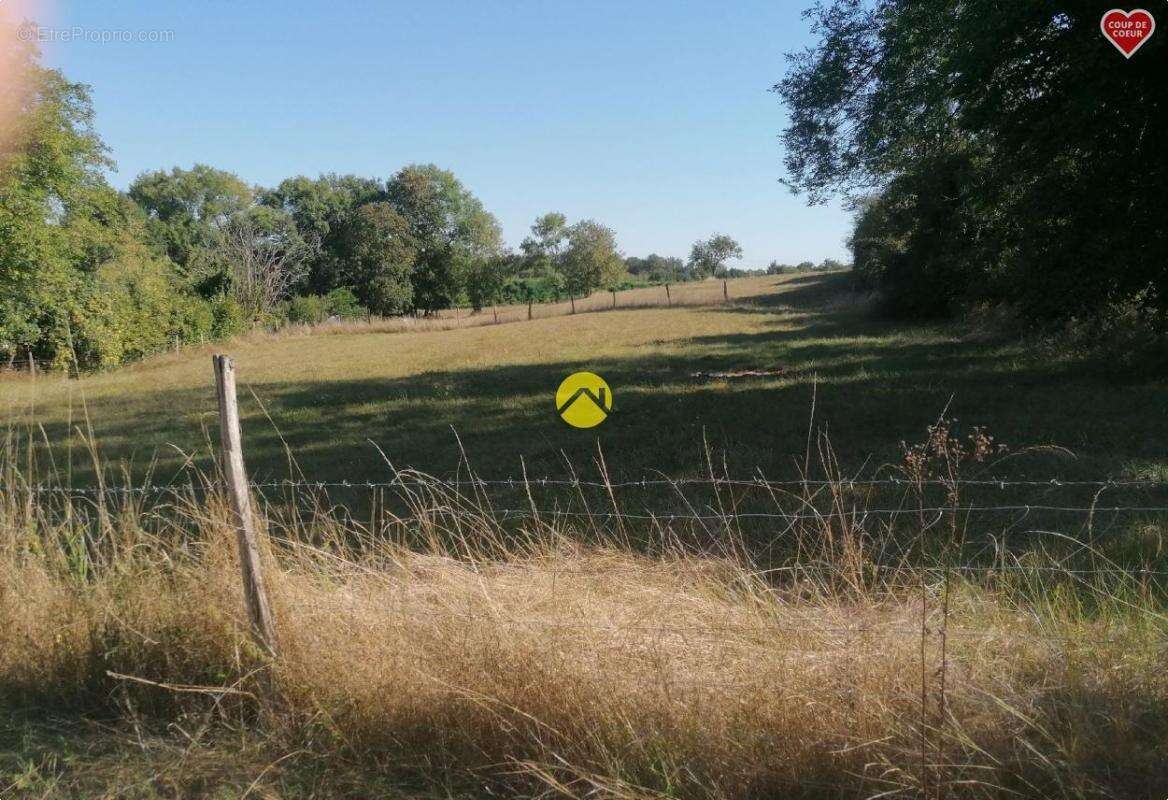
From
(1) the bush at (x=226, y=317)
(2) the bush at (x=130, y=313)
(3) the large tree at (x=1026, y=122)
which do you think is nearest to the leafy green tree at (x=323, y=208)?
(1) the bush at (x=226, y=317)

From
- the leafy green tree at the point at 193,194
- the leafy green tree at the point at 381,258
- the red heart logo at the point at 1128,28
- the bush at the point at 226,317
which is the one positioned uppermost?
the leafy green tree at the point at 193,194

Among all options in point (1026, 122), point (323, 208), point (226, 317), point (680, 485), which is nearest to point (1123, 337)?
point (1026, 122)

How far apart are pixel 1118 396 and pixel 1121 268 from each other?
69.3 inches

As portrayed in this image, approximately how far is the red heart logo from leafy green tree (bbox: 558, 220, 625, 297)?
176 ft

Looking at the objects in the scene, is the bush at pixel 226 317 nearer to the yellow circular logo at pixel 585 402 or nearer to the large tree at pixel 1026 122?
the large tree at pixel 1026 122

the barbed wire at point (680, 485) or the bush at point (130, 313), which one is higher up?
the bush at point (130, 313)

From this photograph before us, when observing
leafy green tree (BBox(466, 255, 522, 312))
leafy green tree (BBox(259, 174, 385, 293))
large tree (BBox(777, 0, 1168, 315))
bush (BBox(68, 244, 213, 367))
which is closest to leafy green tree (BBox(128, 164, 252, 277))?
leafy green tree (BBox(259, 174, 385, 293))

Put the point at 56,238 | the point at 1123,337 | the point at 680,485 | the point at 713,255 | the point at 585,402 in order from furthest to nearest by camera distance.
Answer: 1. the point at 713,255
2. the point at 56,238
3. the point at 1123,337
4. the point at 680,485
5. the point at 585,402

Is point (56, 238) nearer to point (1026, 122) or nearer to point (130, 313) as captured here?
point (130, 313)

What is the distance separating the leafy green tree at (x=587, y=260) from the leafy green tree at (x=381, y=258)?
1438 cm

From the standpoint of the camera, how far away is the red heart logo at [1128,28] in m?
9.05

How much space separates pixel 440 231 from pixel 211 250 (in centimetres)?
1442

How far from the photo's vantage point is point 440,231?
176ft

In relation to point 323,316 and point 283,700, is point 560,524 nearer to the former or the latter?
point 283,700
